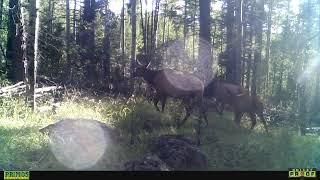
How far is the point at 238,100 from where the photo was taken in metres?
13.8

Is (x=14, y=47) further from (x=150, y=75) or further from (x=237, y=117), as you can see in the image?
(x=237, y=117)

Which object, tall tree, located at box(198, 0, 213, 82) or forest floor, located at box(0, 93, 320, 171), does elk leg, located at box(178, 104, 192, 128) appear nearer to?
forest floor, located at box(0, 93, 320, 171)

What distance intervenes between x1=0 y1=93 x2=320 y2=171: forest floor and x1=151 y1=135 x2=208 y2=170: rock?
413mm

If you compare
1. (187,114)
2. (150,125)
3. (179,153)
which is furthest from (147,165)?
(187,114)

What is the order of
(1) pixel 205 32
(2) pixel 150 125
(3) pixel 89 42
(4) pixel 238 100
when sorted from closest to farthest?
1. (2) pixel 150 125
2. (4) pixel 238 100
3. (1) pixel 205 32
4. (3) pixel 89 42

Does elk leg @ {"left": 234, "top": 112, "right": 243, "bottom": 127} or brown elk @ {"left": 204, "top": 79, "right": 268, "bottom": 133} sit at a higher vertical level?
brown elk @ {"left": 204, "top": 79, "right": 268, "bottom": 133}

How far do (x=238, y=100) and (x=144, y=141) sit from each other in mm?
4168

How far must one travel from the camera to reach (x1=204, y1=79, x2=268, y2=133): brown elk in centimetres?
1356

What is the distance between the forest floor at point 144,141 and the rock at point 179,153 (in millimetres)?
413

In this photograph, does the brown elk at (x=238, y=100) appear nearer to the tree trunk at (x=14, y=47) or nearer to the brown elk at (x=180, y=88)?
the brown elk at (x=180, y=88)

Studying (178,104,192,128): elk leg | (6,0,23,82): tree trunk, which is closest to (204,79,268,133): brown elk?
(178,104,192,128): elk leg

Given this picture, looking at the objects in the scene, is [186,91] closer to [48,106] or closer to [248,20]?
[48,106]

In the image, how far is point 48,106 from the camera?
1474cm

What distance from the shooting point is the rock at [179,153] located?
30.6ft
